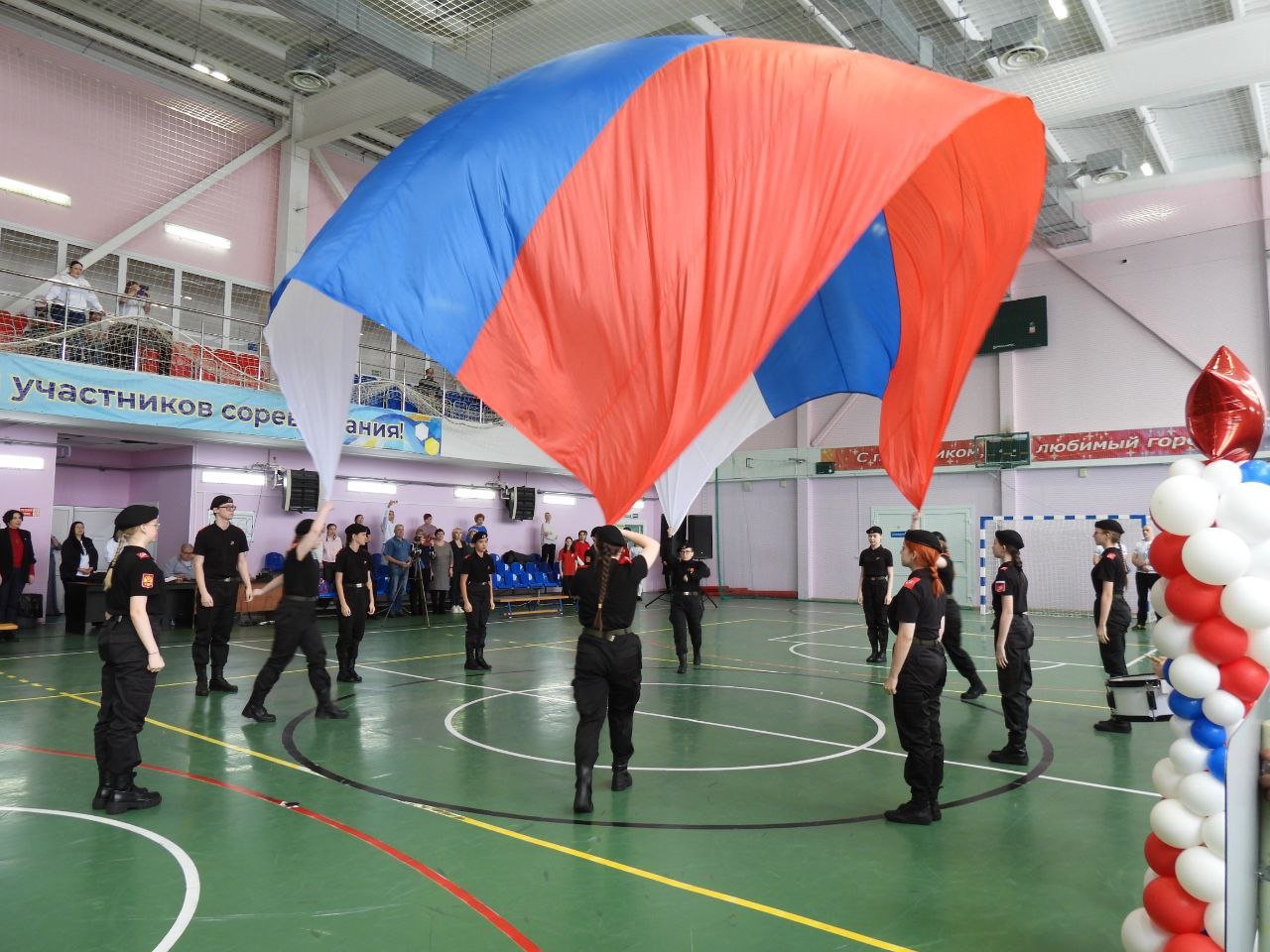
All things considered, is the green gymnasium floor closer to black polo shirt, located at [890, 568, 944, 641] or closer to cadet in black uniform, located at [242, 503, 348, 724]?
cadet in black uniform, located at [242, 503, 348, 724]

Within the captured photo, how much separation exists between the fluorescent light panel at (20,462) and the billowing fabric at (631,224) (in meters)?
13.7

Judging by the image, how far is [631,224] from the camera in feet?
13.1

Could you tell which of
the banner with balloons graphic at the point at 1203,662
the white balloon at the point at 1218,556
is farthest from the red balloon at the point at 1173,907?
the white balloon at the point at 1218,556

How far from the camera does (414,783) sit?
19.5ft

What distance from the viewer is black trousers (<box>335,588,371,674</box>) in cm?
987

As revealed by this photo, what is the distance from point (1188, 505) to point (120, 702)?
6.05 m

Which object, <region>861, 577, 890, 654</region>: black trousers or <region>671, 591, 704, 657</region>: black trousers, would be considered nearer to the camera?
<region>671, 591, 704, 657</region>: black trousers

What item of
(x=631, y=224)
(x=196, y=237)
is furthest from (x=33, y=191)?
(x=631, y=224)

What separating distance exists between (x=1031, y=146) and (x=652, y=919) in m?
4.67

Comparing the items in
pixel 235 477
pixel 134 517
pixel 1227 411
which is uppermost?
pixel 235 477

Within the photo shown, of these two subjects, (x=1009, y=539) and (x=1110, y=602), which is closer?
(x=1009, y=539)

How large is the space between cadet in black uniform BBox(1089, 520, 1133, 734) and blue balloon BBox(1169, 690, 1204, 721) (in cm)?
501

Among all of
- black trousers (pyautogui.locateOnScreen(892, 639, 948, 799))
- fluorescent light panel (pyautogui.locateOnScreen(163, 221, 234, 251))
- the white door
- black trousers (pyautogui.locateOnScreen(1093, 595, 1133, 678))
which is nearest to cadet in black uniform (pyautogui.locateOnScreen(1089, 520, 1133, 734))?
black trousers (pyautogui.locateOnScreen(1093, 595, 1133, 678))

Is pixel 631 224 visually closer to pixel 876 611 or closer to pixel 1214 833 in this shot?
pixel 1214 833
